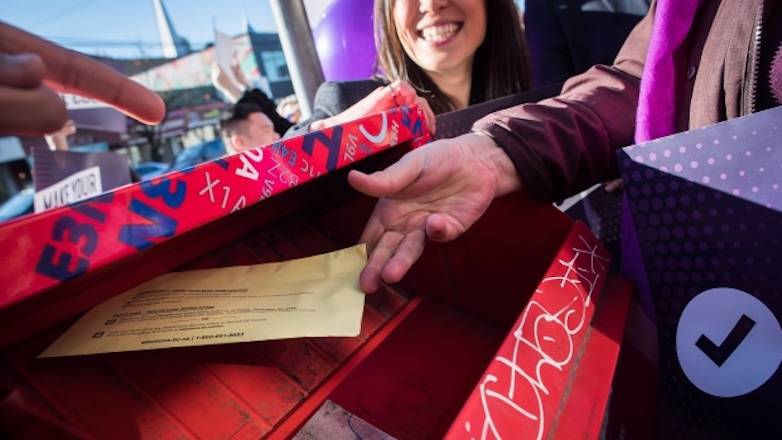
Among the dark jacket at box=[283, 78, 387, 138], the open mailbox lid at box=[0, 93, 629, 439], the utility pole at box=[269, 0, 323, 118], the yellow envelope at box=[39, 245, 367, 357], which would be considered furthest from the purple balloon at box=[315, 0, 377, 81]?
the yellow envelope at box=[39, 245, 367, 357]

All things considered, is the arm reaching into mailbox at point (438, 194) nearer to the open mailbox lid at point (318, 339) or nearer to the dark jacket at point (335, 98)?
the open mailbox lid at point (318, 339)

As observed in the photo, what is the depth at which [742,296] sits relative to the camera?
0.42m

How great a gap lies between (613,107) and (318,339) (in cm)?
64

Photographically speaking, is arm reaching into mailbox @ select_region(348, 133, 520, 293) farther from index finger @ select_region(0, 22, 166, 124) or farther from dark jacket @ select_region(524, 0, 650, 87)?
dark jacket @ select_region(524, 0, 650, 87)

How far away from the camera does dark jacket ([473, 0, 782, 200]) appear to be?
1.51 feet

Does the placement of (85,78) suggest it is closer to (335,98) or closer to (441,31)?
(335,98)

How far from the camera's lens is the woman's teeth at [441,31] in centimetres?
134

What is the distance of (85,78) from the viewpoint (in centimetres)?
31

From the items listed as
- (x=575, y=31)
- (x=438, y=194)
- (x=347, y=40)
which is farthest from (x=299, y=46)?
(x=438, y=194)

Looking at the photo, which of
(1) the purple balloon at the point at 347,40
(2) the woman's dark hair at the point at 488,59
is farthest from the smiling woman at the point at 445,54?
(1) the purple balloon at the point at 347,40

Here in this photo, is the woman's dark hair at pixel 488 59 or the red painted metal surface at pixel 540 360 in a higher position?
the woman's dark hair at pixel 488 59

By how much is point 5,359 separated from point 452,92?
138 centimetres

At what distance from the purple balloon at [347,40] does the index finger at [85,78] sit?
5.65 ft

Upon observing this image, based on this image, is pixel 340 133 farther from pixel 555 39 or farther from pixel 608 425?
pixel 555 39
